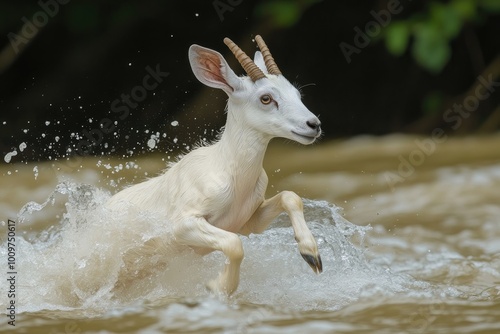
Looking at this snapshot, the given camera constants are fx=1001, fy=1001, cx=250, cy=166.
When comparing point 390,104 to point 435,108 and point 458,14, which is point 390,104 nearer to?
point 435,108

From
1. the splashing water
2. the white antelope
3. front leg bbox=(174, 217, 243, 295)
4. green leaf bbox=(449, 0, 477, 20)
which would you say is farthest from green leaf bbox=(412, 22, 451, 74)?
front leg bbox=(174, 217, 243, 295)

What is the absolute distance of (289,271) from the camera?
5.83 m

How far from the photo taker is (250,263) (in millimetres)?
5801

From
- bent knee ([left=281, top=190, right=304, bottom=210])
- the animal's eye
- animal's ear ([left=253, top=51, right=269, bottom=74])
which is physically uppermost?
animal's ear ([left=253, top=51, right=269, bottom=74])

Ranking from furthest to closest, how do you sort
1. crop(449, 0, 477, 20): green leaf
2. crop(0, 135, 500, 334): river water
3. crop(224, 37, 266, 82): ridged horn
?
crop(449, 0, 477, 20): green leaf → crop(224, 37, 266, 82): ridged horn → crop(0, 135, 500, 334): river water

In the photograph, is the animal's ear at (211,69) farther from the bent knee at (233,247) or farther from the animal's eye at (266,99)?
the bent knee at (233,247)

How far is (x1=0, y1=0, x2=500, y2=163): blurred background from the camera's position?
11.1 meters

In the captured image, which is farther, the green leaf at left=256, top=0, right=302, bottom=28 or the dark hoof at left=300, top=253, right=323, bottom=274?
the green leaf at left=256, top=0, right=302, bottom=28

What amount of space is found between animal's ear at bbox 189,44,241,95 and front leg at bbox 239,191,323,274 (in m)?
0.65

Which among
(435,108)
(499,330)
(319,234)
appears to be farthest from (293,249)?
(435,108)

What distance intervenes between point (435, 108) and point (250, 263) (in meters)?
6.01

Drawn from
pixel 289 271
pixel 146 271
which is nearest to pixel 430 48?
pixel 289 271

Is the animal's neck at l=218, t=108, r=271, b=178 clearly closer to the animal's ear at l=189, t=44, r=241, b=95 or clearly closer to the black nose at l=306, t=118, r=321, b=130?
the animal's ear at l=189, t=44, r=241, b=95

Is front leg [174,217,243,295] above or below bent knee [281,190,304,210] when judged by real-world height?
below
